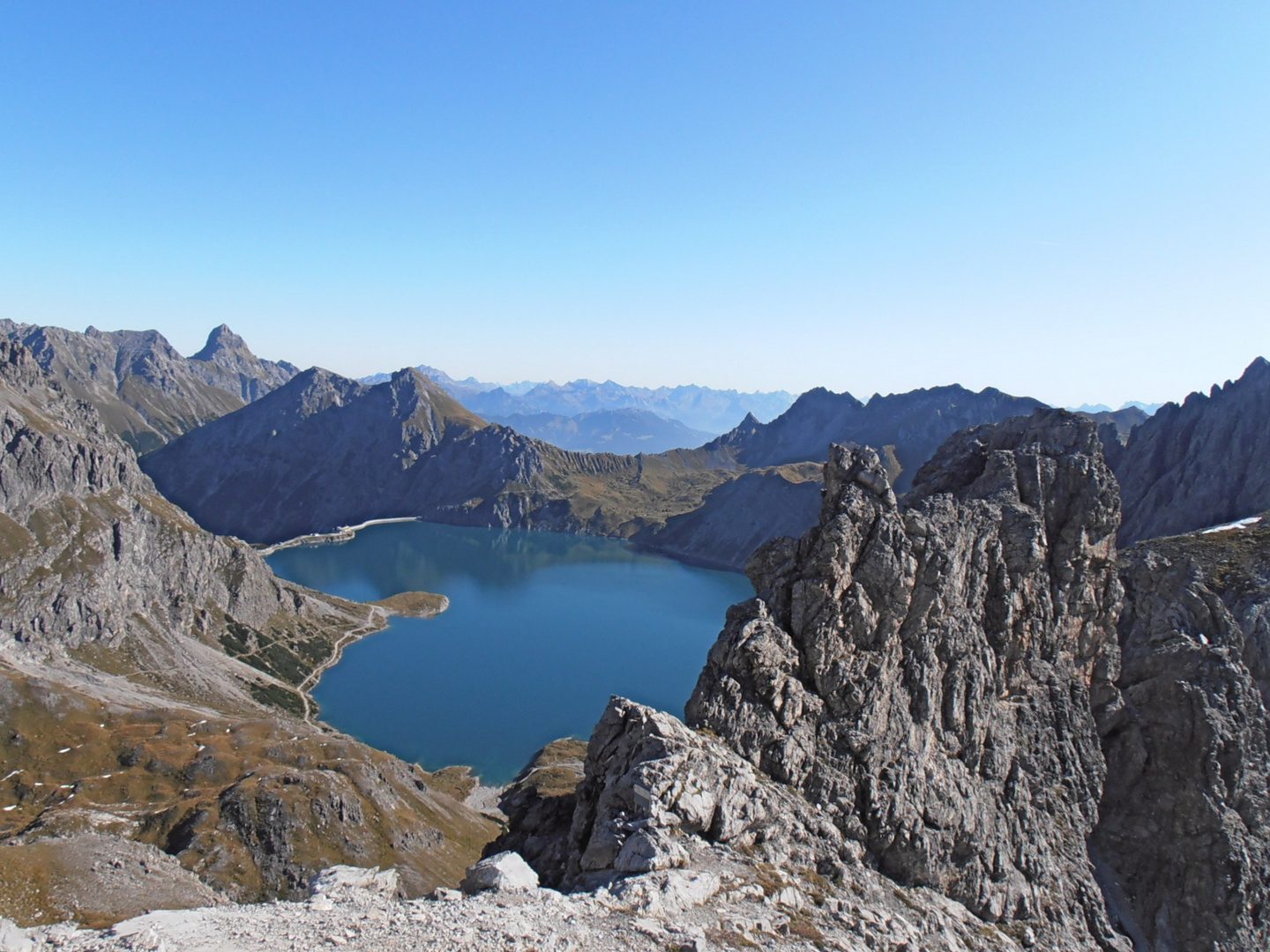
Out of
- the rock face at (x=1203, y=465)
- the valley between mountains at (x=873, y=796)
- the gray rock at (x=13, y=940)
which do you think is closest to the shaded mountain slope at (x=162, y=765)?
the valley between mountains at (x=873, y=796)

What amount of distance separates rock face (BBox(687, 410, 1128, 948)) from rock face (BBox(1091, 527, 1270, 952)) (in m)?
3.02

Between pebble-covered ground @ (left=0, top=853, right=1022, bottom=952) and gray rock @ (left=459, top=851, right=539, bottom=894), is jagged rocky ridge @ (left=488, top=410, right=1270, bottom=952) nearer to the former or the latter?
pebble-covered ground @ (left=0, top=853, right=1022, bottom=952)

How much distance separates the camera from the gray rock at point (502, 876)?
28942mm

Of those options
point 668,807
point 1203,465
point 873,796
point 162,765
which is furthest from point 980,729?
point 1203,465

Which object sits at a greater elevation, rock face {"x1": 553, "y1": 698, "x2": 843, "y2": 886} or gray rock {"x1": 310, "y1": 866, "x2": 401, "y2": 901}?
rock face {"x1": 553, "y1": 698, "x2": 843, "y2": 886}

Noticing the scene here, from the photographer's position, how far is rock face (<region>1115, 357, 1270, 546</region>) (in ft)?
527

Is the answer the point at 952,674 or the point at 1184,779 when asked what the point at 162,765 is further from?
the point at 1184,779

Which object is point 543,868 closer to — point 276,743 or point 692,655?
point 276,743

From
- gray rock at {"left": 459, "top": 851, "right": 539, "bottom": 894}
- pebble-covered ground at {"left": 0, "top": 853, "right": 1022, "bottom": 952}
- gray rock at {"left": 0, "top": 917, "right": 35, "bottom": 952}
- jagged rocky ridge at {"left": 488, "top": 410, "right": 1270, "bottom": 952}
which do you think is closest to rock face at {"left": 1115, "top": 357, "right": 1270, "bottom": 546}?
jagged rocky ridge at {"left": 488, "top": 410, "right": 1270, "bottom": 952}

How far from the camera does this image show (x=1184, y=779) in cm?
5238

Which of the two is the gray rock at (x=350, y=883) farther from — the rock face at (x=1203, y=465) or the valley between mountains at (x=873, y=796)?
the rock face at (x=1203, y=465)

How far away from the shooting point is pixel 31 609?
163500 mm

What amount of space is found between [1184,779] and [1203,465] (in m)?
157

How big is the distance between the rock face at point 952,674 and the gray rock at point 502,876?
11.8 meters
